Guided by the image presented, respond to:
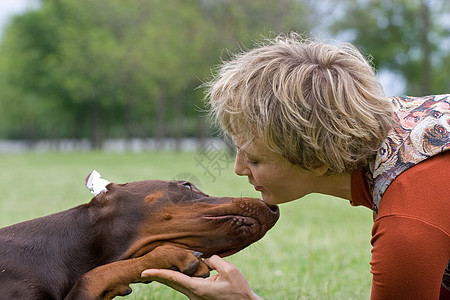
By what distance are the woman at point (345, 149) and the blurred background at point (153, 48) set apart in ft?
73.0

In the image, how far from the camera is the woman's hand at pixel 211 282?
2664mm

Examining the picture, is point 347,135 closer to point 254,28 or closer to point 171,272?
point 171,272

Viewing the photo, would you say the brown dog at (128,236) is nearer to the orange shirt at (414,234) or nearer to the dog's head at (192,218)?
the dog's head at (192,218)

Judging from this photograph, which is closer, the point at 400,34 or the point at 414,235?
the point at 414,235

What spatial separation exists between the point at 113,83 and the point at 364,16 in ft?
64.5

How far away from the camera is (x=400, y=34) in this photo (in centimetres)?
3650

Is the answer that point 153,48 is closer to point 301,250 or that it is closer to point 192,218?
point 301,250

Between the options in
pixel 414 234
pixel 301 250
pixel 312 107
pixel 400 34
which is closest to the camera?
pixel 414 234

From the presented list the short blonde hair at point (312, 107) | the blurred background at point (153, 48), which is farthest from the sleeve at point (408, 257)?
the blurred background at point (153, 48)

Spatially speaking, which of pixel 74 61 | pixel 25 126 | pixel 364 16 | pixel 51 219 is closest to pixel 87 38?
pixel 74 61

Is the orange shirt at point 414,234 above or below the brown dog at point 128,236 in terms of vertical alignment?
above

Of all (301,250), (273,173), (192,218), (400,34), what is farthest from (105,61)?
(273,173)

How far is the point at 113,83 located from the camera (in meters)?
42.6

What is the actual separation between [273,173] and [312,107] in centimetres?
42
